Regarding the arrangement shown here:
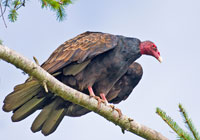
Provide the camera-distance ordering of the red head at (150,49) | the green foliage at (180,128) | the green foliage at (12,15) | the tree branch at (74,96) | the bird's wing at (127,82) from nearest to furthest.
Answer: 1. the green foliage at (180,128)
2. the tree branch at (74,96)
3. the green foliage at (12,15)
4. the red head at (150,49)
5. the bird's wing at (127,82)

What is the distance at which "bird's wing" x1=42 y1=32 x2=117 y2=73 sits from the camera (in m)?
4.29

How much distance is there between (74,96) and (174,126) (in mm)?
1380

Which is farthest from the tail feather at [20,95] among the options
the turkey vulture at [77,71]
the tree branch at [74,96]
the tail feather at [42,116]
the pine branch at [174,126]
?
the pine branch at [174,126]

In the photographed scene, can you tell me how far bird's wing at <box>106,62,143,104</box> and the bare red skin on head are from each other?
1.29 feet

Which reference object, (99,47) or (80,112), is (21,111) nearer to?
(80,112)

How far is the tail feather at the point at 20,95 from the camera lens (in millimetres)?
4035

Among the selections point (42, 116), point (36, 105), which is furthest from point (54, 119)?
point (36, 105)

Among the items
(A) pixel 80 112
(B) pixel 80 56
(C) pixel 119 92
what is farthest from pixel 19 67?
(C) pixel 119 92

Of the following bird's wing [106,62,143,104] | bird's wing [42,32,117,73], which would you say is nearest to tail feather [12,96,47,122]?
bird's wing [42,32,117,73]

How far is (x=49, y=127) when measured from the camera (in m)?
4.62

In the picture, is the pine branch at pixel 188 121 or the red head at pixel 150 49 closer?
the pine branch at pixel 188 121

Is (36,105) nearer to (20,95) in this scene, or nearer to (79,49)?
(20,95)

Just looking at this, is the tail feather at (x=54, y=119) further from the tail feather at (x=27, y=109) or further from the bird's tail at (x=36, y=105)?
the tail feather at (x=27, y=109)

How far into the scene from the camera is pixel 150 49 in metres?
4.84
